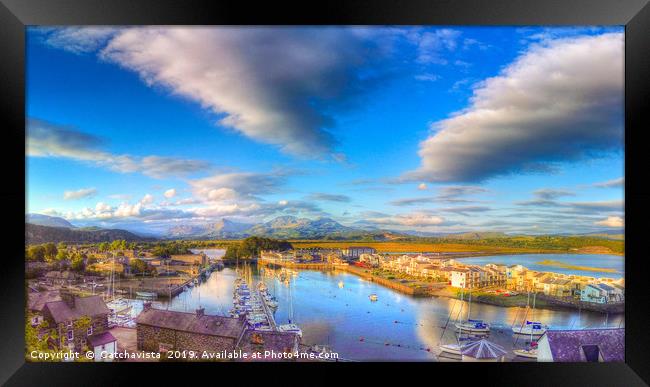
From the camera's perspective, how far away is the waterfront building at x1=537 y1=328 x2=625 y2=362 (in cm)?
262

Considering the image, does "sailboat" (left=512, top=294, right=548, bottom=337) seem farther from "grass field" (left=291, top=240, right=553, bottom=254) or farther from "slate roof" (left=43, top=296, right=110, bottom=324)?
"slate roof" (left=43, top=296, right=110, bottom=324)

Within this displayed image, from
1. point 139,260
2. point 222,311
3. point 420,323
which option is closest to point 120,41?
point 139,260

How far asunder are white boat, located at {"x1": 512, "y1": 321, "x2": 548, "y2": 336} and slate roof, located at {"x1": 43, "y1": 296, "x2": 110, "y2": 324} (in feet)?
11.9

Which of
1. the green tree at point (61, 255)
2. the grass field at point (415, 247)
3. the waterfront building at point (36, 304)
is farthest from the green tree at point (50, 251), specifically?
the grass field at point (415, 247)

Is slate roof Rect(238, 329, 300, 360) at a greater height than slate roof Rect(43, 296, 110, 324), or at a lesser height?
lesser

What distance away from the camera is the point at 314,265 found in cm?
312

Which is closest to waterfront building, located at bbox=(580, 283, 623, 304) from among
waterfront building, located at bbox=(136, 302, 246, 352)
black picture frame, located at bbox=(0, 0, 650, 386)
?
black picture frame, located at bbox=(0, 0, 650, 386)

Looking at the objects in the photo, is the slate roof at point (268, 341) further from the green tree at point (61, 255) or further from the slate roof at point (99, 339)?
the green tree at point (61, 255)

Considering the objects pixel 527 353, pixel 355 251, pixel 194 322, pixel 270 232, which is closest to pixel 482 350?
pixel 527 353

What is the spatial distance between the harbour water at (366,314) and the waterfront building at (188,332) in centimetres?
10

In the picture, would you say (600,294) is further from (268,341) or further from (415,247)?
(268,341)

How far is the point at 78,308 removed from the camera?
9.23 ft

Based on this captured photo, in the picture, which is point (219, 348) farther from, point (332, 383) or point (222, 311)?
point (332, 383)

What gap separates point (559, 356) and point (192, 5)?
397 centimetres
